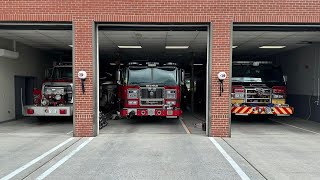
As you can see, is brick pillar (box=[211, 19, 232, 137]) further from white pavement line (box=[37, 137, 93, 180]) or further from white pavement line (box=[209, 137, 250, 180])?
white pavement line (box=[37, 137, 93, 180])

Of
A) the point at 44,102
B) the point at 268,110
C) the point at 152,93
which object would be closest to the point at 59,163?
the point at 152,93

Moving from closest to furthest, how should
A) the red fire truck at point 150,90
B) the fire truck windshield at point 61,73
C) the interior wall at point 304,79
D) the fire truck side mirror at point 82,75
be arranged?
the fire truck side mirror at point 82,75 → the red fire truck at point 150,90 → the fire truck windshield at point 61,73 → the interior wall at point 304,79

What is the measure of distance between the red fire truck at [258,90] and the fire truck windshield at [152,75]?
2.85 meters

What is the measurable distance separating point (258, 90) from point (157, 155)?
26.9 ft

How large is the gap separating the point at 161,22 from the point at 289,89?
1212 cm

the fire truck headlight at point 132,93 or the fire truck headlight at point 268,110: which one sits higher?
the fire truck headlight at point 132,93

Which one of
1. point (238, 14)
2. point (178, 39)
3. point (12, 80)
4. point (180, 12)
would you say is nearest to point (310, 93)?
point (178, 39)

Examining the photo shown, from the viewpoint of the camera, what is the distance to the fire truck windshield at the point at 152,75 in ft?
48.9

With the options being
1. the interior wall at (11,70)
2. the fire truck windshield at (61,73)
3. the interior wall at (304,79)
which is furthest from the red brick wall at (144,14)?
the interior wall at (304,79)

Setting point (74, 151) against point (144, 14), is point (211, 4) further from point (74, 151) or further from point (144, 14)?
point (74, 151)

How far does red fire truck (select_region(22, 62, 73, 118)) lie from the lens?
1452cm

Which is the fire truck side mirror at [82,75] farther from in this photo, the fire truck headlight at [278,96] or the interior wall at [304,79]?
the interior wall at [304,79]

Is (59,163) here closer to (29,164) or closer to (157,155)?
(29,164)

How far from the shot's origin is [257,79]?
16.2 metres
